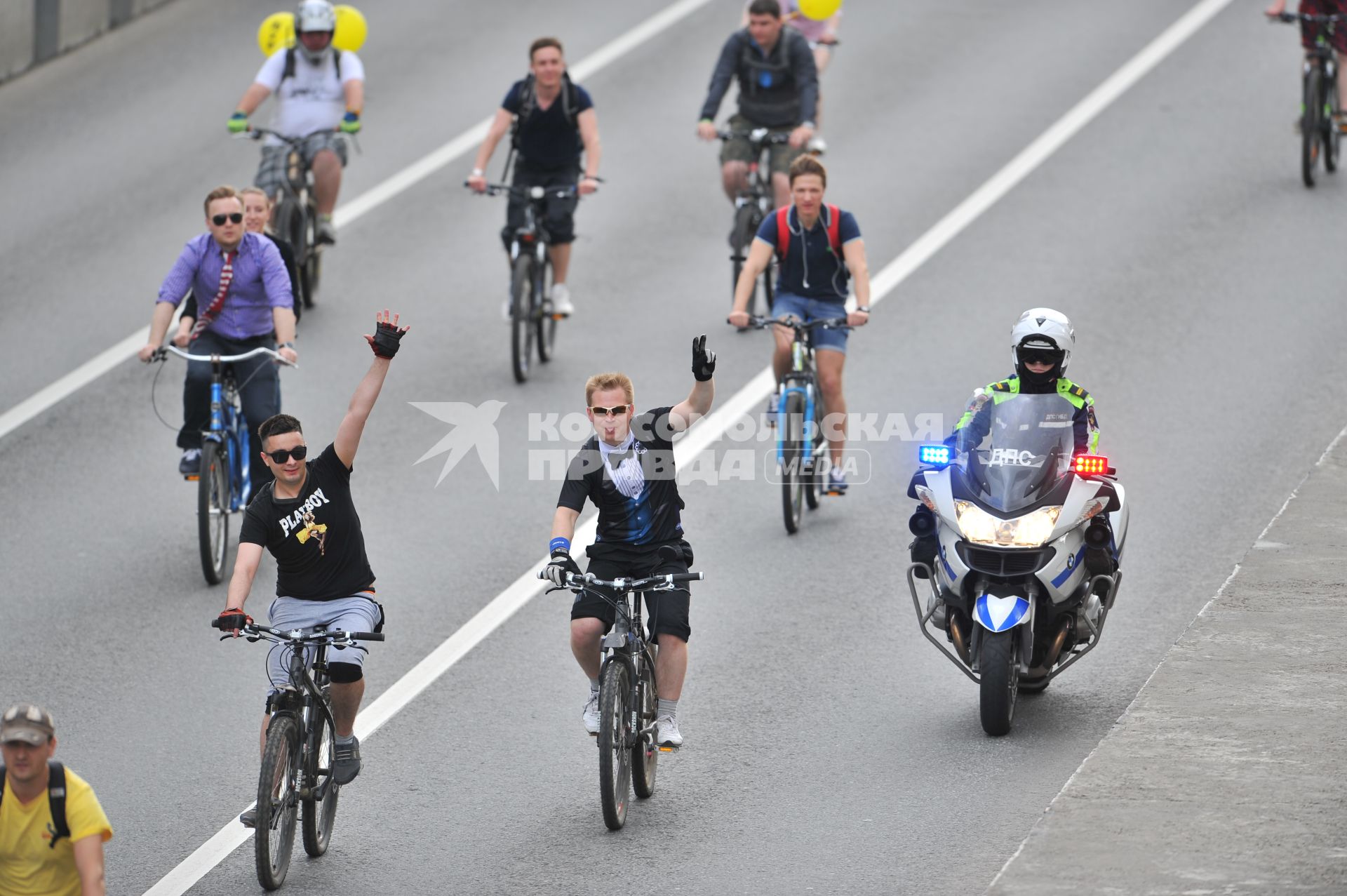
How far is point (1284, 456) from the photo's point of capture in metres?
14.7

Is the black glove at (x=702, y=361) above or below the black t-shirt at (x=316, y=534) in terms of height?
above

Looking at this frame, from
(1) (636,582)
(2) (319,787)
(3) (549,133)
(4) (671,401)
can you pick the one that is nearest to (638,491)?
(1) (636,582)

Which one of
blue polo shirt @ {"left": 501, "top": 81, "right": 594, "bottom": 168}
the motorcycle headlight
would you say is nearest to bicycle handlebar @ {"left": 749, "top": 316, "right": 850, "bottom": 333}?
the motorcycle headlight

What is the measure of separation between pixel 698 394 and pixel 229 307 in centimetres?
484

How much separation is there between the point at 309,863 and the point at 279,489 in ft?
5.53

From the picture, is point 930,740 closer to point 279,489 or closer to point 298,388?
point 279,489

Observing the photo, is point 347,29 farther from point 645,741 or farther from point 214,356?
point 645,741

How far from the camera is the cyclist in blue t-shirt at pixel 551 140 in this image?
16.9 m

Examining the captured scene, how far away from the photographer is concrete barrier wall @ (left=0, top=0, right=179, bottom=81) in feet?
75.2

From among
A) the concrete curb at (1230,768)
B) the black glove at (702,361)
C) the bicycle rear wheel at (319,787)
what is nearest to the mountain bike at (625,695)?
the black glove at (702,361)

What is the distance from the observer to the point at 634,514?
33.2ft

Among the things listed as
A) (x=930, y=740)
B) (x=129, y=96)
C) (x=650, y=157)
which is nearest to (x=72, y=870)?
(x=930, y=740)

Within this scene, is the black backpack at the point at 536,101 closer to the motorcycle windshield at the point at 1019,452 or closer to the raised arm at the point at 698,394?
the motorcycle windshield at the point at 1019,452

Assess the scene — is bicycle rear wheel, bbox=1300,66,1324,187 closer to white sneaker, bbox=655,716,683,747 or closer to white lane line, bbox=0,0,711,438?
white lane line, bbox=0,0,711,438
